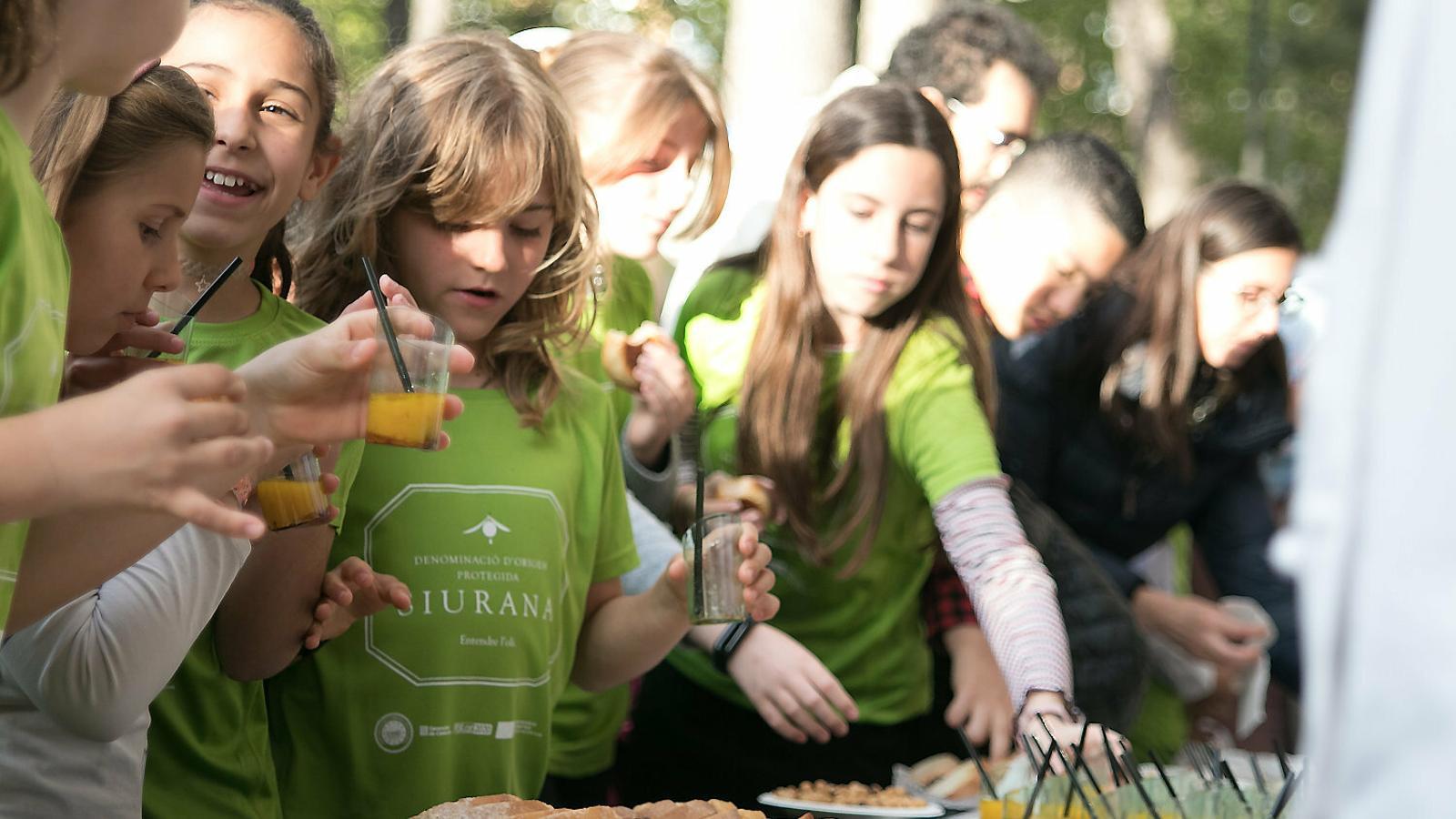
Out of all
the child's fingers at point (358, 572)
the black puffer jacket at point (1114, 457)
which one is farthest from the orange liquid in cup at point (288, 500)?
the black puffer jacket at point (1114, 457)

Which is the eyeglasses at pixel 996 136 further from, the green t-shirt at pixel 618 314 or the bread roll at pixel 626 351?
the bread roll at pixel 626 351

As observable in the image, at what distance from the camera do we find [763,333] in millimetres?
3631

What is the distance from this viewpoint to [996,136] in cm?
493

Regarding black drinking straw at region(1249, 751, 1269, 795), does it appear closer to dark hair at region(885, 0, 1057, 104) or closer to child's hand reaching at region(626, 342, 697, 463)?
child's hand reaching at region(626, 342, 697, 463)

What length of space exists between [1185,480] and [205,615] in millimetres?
3121

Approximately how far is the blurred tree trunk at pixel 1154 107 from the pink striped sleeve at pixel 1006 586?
44.2ft

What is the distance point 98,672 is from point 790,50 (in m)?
5.39

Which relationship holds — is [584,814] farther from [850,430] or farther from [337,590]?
[850,430]

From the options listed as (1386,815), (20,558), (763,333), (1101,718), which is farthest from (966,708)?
(1386,815)

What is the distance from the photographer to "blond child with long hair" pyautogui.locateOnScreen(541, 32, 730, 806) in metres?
3.29

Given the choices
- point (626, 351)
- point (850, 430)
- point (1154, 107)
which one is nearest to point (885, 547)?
point (850, 430)

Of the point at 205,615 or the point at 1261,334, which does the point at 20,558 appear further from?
the point at 1261,334

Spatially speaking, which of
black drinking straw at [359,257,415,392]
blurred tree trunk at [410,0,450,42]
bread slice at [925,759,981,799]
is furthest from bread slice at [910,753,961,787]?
blurred tree trunk at [410,0,450,42]

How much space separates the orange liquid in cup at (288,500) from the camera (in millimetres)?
1995
